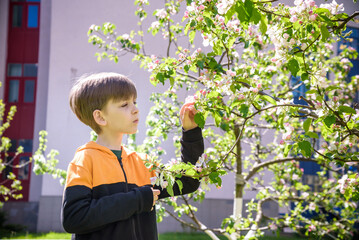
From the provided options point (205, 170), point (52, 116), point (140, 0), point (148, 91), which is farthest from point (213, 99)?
point (52, 116)

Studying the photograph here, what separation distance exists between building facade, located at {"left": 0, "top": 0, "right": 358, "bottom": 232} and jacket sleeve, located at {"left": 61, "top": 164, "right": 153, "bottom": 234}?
345cm

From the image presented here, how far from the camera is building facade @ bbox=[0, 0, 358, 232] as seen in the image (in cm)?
759

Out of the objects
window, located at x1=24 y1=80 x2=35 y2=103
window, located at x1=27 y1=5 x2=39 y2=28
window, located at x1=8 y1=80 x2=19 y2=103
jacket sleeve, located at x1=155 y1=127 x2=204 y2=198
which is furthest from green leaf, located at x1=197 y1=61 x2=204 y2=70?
window, located at x1=27 y1=5 x2=39 y2=28

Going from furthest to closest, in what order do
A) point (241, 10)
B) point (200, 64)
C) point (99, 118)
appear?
1. point (200, 64)
2. point (99, 118)
3. point (241, 10)

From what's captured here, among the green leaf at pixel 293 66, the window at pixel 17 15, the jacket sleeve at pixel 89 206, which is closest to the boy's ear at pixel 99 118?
the jacket sleeve at pixel 89 206

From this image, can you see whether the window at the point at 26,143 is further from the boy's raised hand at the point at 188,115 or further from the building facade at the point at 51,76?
the boy's raised hand at the point at 188,115

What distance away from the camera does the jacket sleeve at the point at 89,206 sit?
123cm

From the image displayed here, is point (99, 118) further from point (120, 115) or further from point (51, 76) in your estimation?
point (51, 76)

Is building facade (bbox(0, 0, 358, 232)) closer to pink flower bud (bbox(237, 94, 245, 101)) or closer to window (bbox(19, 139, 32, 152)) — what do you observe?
window (bbox(19, 139, 32, 152))

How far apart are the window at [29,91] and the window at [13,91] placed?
24 cm

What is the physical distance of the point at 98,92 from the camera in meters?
1.46

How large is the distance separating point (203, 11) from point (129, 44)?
1745 mm

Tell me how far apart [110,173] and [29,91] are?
32.2 feet

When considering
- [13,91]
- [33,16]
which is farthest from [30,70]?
[33,16]
